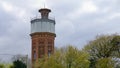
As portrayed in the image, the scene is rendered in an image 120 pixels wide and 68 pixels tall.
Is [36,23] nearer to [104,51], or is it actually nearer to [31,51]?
[31,51]

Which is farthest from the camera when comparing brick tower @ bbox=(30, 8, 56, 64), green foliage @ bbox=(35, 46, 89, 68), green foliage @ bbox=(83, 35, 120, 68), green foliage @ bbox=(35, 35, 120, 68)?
brick tower @ bbox=(30, 8, 56, 64)

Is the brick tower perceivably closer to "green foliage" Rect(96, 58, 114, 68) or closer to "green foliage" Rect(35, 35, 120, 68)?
"green foliage" Rect(35, 35, 120, 68)

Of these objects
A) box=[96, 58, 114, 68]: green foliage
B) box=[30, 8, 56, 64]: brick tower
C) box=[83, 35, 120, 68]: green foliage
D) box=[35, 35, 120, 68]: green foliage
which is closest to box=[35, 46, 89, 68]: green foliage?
box=[35, 35, 120, 68]: green foliage

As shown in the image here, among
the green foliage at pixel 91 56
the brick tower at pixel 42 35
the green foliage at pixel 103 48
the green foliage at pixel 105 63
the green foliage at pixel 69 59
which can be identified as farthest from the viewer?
the brick tower at pixel 42 35

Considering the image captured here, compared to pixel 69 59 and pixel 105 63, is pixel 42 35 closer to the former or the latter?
pixel 69 59

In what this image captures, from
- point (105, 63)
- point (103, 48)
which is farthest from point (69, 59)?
point (103, 48)

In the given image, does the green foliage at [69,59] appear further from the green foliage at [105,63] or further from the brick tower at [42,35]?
the brick tower at [42,35]

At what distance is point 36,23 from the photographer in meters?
82.3

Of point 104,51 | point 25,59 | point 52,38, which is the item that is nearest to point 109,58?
point 104,51

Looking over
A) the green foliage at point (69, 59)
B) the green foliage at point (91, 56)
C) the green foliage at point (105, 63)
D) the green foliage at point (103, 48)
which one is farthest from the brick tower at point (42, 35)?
the green foliage at point (105, 63)

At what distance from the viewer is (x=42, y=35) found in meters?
81.9

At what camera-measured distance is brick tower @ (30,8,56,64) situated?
267 ft

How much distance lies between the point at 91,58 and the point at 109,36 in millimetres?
4758

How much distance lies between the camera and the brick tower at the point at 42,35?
8138 centimetres
